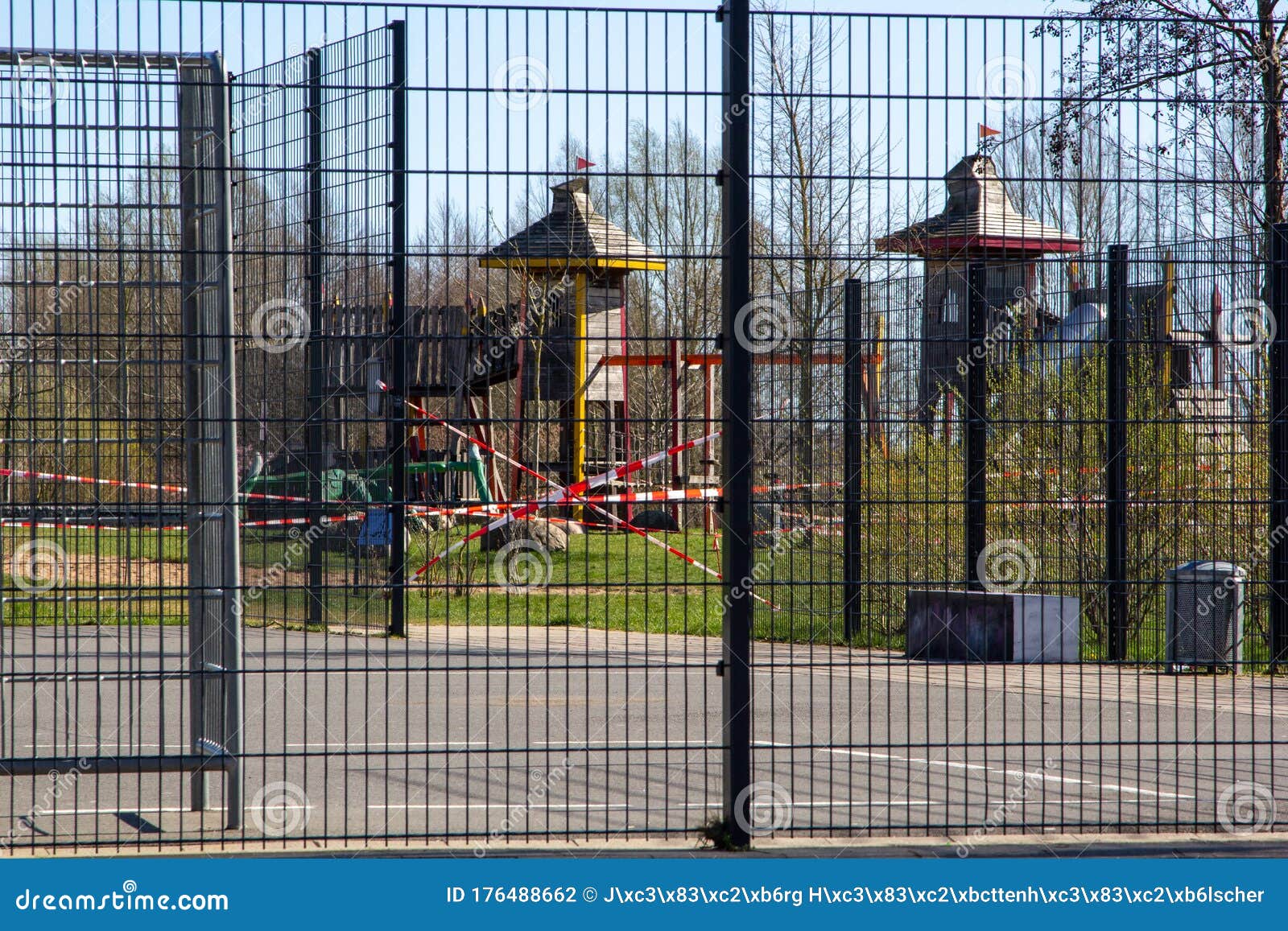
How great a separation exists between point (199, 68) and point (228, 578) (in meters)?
2.28

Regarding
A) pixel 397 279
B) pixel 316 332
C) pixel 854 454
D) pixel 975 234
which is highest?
pixel 397 279

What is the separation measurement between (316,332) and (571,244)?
3734 mm

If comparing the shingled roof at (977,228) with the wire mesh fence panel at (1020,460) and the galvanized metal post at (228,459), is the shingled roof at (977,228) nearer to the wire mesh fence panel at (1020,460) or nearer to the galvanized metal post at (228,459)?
the wire mesh fence panel at (1020,460)

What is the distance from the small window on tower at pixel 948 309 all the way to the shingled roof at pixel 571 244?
55.6 inches

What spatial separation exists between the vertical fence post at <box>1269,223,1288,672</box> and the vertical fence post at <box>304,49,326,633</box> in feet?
16.3

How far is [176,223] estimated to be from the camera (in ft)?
20.0

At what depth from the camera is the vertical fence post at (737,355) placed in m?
5.27

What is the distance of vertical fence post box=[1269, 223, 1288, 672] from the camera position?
6699 mm

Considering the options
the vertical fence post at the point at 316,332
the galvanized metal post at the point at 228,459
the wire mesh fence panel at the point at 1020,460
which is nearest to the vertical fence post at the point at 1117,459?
the wire mesh fence panel at the point at 1020,460

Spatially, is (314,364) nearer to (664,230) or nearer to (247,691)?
(247,691)

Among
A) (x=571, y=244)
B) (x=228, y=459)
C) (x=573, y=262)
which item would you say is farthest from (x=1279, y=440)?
(x=228, y=459)

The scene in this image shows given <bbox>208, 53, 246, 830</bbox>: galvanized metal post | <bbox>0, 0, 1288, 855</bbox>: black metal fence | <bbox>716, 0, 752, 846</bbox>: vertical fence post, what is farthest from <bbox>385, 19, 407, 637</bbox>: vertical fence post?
<bbox>716, 0, 752, 846</bbox>: vertical fence post

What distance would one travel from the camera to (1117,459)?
23.0 ft

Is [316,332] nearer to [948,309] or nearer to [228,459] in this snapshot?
[228,459]
